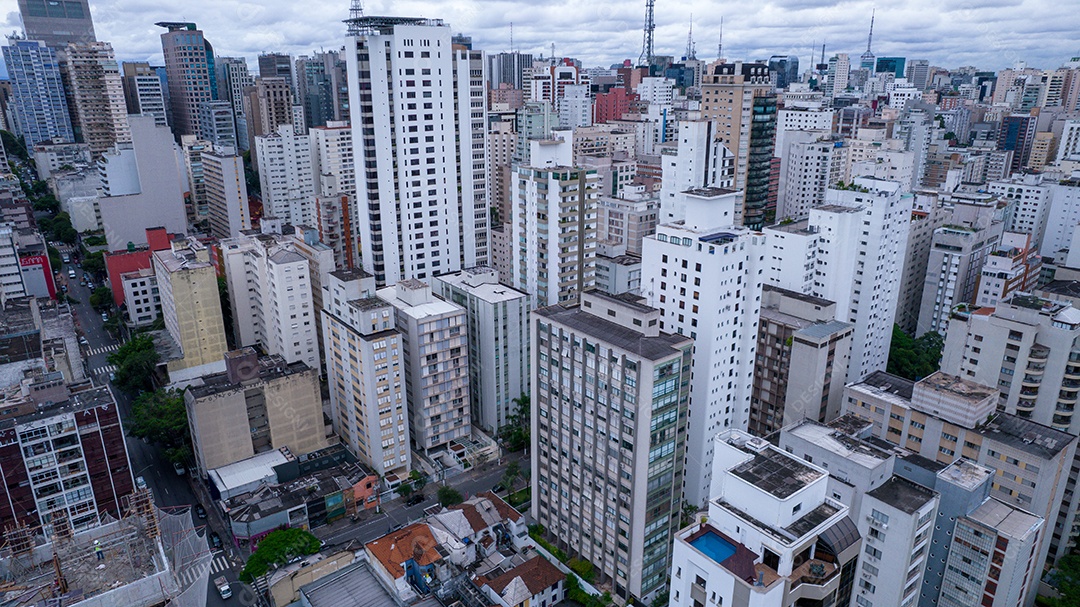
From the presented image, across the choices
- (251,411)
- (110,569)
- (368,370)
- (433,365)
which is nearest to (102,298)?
(251,411)

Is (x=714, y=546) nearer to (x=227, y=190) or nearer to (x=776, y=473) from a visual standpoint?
(x=776, y=473)

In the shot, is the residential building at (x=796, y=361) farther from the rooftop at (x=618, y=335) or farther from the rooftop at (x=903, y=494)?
the rooftop at (x=903, y=494)

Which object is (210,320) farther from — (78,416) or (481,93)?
(481,93)

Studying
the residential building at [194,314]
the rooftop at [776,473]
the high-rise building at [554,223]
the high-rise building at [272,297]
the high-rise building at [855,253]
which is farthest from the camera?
the residential building at [194,314]

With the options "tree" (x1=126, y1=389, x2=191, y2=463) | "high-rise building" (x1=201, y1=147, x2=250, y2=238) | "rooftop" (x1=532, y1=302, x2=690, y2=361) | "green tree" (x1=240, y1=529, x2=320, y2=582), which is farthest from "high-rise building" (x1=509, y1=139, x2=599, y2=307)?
"high-rise building" (x1=201, y1=147, x2=250, y2=238)

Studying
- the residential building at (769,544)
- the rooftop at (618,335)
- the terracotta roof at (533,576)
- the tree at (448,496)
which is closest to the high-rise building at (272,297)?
the tree at (448,496)

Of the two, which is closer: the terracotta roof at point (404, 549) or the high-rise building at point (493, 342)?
the terracotta roof at point (404, 549)

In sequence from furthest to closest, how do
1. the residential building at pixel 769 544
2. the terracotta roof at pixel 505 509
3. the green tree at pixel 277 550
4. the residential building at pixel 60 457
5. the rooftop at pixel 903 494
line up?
1. the terracotta roof at pixel 505 509
2. the green tree at pixel 277 550
3. the residential building at pixel 60 457
4. the rooftop at pixel 903 494
5. the residential building at pixel 769 544

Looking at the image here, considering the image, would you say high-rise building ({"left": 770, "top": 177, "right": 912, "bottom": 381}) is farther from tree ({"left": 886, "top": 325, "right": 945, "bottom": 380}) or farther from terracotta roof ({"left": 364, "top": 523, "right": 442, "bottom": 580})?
terracotta roof ({"left": 364, "top": 523, "right": 442, "bottom": 580})
